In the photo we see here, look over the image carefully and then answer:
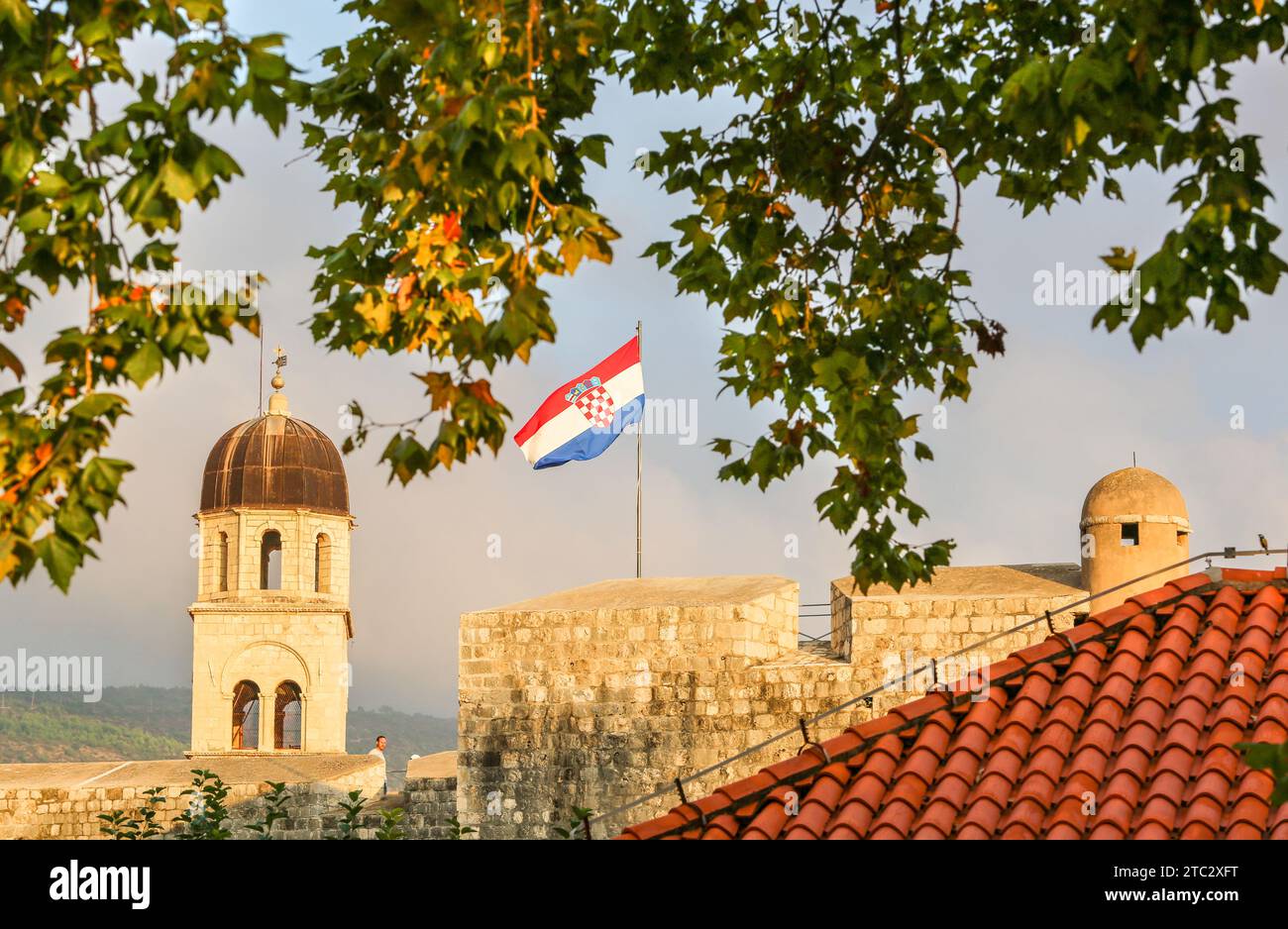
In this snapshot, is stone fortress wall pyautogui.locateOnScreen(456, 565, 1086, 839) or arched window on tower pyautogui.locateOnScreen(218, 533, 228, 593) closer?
stone fortress wall pyautogui.locateOnScreen(456, 565, 1086, 839)

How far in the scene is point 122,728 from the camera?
107000mm

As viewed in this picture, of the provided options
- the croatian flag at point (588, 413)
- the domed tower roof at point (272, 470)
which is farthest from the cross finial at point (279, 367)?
the croatian flag at point (588, 413)

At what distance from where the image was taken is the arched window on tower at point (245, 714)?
3734 cm

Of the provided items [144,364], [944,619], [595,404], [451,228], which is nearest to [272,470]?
[595,404]

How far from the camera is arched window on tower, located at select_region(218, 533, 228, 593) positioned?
37.0m

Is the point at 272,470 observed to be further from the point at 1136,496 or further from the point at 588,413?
the point at 1136,496

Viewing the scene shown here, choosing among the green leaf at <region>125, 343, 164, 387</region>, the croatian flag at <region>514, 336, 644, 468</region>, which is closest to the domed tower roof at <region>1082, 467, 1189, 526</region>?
the croatian flag at <region>514, 336, 644, 468</region>

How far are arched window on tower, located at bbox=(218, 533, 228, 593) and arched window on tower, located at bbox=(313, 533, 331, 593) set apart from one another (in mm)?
1887

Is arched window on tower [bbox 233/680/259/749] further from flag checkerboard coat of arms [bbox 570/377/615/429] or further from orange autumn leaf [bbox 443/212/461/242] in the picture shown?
orange autumn leaf [bbox 443/212/461/242]

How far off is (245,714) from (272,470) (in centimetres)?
545

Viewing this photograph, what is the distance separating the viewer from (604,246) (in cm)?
651
